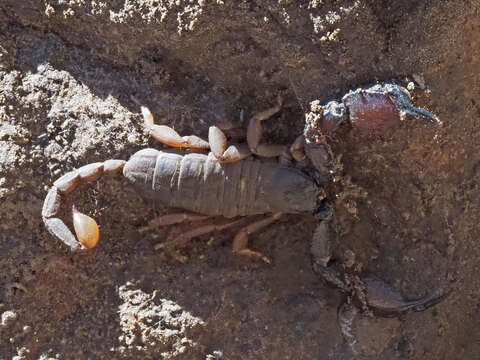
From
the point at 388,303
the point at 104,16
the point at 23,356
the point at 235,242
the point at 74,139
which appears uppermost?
the point at 104,16

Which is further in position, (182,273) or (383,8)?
(182,273)

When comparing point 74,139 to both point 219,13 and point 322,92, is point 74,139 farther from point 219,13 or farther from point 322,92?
point 322,92

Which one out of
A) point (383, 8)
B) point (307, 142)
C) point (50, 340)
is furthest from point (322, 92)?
point (50, 340)

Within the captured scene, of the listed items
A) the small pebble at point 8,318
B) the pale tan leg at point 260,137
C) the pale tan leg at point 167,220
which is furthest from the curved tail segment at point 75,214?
the pale tan leg at point 260,137

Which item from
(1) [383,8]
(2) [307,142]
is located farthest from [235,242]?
(1) [383,8]

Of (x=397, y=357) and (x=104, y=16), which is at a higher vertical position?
(x=104, y=16)

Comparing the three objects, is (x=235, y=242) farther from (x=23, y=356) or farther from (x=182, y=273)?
(x=23, y=356)

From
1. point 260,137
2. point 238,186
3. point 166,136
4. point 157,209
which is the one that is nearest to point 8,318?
point 157,209

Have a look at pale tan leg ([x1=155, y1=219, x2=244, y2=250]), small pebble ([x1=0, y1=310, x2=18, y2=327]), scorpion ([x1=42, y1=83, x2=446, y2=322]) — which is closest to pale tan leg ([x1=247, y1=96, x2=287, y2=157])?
scorpion ([x1=42, y1=83, x2=446, y2=322])
